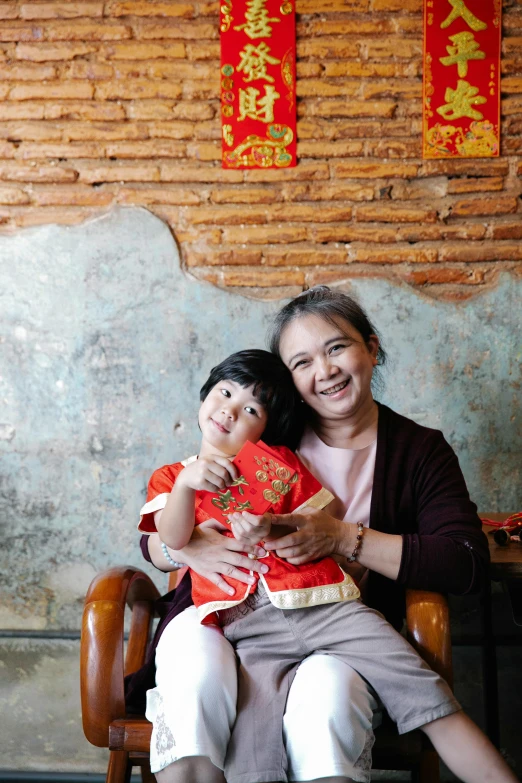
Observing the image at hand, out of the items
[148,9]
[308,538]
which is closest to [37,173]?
[148,9]

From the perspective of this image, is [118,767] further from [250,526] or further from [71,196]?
[71,196]

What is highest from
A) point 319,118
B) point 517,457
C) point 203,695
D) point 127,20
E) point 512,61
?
point 127,20

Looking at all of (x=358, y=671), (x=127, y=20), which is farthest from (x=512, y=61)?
(x=358, y=671)

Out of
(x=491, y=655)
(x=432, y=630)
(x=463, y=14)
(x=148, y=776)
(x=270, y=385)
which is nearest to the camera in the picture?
(x=432, y=630)

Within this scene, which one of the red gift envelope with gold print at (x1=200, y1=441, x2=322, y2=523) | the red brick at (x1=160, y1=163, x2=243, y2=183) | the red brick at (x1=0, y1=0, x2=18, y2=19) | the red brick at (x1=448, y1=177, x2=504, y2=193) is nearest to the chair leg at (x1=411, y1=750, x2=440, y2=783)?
the red gift envelope with gold print at (x1=200, y1=441, x2=322, y2=523)

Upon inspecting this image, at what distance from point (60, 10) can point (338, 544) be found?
8.25ft

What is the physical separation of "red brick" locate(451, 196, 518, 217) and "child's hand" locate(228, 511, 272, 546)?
69.6 inches

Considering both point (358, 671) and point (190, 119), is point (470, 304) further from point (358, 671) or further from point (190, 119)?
point (358, 671)

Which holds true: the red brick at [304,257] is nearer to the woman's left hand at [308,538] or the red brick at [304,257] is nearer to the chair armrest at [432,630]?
the woman's left hand at [308,538]

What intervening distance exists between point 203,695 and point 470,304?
1954 mm

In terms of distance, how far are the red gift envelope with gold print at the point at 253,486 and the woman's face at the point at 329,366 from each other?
0.96 feet

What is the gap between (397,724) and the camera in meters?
1.58

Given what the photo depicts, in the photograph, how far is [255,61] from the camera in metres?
2.88

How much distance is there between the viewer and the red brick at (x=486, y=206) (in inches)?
113
